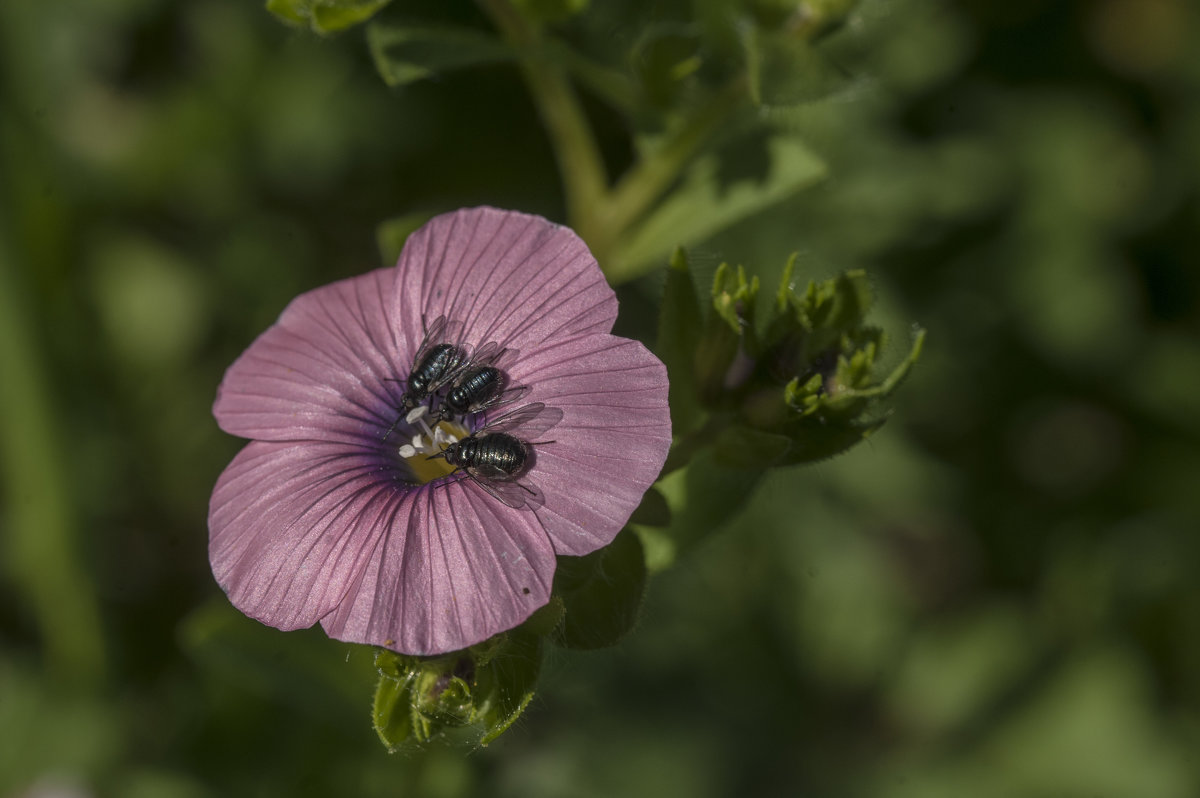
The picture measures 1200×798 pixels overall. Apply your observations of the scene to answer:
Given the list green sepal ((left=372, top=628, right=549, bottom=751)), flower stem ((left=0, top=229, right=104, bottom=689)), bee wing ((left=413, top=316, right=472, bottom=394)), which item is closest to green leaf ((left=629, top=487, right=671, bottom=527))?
green sepal ((left=372, top=628, right=549, bottom=751))

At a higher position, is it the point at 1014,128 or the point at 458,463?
the point at 458,463

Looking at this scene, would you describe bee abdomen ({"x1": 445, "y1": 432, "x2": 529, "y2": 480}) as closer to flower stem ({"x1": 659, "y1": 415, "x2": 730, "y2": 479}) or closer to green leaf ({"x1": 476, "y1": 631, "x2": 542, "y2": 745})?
green leaf ({"x1": 476, "y1": 631, "x2": 542, "y2": 745})

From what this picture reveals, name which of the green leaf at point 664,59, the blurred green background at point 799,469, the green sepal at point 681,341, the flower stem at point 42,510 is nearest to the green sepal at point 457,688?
the green sepal at point 681,341

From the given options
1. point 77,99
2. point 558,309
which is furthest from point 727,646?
point 77,99

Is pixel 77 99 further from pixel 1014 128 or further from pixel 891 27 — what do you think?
pixel 1014 128

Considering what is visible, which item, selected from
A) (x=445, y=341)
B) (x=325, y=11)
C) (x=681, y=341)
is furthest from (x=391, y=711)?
(x=325, y=11)

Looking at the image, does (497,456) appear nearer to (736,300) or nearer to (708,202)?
(736,300)
